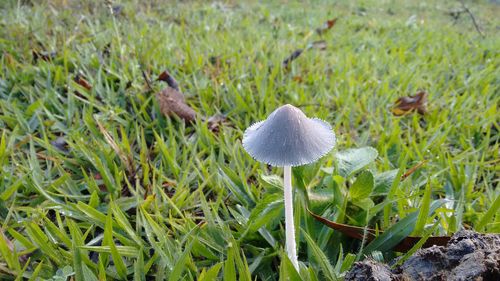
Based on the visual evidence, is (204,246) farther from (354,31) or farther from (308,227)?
(354,31)

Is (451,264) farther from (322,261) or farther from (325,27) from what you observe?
(325,27)

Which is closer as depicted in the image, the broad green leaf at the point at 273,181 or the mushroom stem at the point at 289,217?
the mushroom stem at the point at 289,217

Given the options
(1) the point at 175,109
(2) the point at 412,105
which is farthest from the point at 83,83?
(2) the point at 412,105

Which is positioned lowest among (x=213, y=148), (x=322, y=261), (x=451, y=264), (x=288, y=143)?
(x=213, y=148)

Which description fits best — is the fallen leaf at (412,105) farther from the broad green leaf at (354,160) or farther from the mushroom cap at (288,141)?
the mushroom cap at (288,141)

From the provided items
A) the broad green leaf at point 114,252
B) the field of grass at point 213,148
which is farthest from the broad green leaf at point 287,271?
the broad green leaf at point 114,252

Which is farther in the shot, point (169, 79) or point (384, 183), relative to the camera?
point (169, 79)
